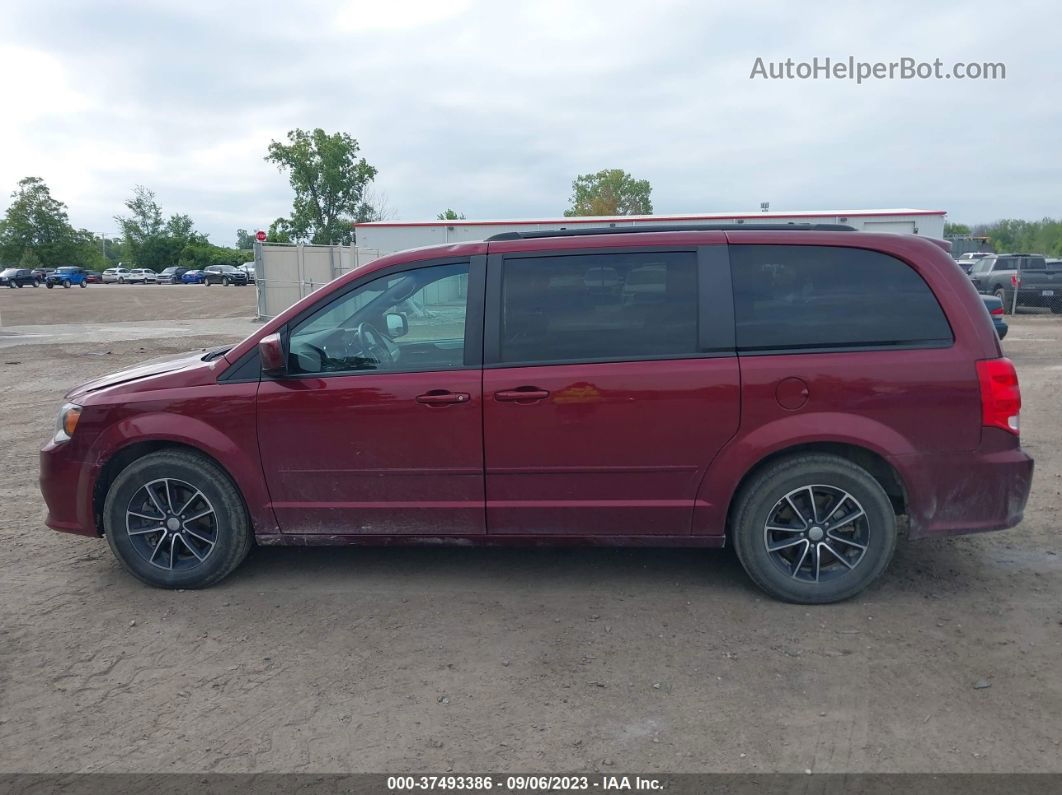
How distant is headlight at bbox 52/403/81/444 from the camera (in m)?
4.73

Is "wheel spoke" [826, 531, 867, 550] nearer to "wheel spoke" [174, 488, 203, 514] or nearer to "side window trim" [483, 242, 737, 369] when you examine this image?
"side window trim" [483, 242, 737, 369]

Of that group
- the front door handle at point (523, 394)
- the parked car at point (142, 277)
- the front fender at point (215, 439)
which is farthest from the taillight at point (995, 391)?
the parked car at point (142, 277)

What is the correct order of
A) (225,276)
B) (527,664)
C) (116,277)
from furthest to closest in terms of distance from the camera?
1. (116,277)
2. (225,276)
3. (527,664)

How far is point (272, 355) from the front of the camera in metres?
4.47

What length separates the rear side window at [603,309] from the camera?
14.4 feet

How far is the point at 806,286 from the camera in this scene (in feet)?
14.4

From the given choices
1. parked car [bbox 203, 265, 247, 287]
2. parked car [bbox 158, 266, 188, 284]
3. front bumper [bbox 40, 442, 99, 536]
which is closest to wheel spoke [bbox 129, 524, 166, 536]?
front bumper [bbox 40, 442, 99, 536]

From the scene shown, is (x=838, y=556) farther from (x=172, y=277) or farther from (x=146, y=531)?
(x=172, y=277)

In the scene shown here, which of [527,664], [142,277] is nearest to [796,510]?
[527,664]

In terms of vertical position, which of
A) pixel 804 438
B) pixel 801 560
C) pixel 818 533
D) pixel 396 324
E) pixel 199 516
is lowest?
pixel 801 560

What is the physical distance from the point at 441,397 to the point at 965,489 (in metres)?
2.65

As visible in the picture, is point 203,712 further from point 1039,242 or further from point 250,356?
point 1039,242

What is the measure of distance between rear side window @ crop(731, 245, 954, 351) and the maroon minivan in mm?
11
